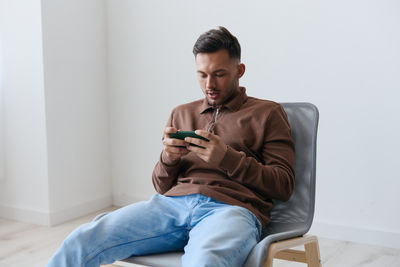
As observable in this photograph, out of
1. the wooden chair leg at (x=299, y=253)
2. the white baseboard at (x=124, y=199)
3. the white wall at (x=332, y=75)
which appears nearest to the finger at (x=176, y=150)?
the wooden chair leg at (x=299, y=253)

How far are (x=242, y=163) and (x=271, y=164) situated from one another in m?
0.14

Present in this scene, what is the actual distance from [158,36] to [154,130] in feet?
1.99

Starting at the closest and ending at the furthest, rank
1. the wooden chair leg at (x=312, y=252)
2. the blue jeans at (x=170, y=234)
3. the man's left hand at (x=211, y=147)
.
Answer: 1. the blue jeans at (x=170, y=234)
2. the man's left hand at (x=211, y=147)
3. the wooden chair leg at (x=312, y=252)

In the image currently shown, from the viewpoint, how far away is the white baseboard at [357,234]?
2.30m

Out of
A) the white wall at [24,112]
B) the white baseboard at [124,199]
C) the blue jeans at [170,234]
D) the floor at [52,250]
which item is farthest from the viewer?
the white baseboard at [124,199]

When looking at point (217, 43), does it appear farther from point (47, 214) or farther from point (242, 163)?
point (47, 214)

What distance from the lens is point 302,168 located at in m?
1.52

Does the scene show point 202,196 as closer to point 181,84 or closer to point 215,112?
point 215,112

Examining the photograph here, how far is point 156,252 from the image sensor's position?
130 cm

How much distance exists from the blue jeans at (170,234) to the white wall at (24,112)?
1.58 meters

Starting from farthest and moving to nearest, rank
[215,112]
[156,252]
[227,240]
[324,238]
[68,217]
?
[68,217], [324,238], [215,112], [156,252], [227,240]

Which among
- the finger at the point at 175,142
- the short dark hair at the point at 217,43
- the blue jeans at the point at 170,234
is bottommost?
the blue jeans at the point at 170,234

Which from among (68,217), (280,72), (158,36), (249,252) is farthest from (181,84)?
(249,252)

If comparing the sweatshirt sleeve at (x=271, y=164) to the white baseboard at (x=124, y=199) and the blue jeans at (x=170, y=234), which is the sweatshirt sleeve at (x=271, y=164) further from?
the white baseboard at (x=124, y=199)
